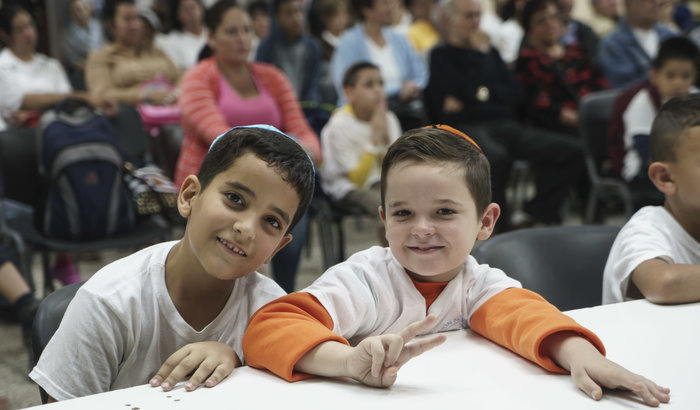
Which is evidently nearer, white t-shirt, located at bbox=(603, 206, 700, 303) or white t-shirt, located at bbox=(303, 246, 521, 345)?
white t-shirt, located at bbox=(303, 246, 521, 345)

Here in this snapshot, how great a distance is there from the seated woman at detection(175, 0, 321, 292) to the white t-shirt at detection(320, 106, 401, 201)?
1.04 feet

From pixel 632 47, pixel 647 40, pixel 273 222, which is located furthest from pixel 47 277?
pixel 647 40

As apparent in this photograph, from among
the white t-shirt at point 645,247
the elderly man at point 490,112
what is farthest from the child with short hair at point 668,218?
the elderly man at point 490,112

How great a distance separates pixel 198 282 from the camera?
3.75 ft

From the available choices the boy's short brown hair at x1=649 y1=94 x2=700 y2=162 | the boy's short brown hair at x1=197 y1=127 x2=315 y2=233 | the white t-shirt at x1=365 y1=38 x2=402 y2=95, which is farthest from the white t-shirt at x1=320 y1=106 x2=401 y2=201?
the boy's short brown hair at x1=197 y1=127 x2=315 y2=233

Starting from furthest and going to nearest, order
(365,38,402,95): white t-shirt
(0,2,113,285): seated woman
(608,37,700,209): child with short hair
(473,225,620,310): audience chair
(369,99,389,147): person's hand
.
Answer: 1. (365,38,402,95): white t-shirt
2. (0,2,113,285): seated woman
3. (369,99,389,147): person's hand
4. (608,37,700,209): child with short hair
5. (473,225,620,310): audience chair

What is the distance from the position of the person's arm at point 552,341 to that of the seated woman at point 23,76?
120 inches

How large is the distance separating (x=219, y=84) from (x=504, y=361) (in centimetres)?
204

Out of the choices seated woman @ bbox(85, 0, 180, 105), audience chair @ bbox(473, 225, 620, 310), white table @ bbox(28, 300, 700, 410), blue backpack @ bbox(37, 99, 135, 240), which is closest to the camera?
white table @ bbox(28, 300, 700, 410)

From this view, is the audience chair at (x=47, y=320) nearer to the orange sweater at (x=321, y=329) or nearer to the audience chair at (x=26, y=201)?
the orange sweater at (x=321, y=329)

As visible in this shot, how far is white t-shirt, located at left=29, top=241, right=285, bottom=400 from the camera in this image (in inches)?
41.4

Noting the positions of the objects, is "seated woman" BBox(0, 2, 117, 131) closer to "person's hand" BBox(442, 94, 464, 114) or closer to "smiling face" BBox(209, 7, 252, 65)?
"smiling face" BBox(209, 7, 252, 65)

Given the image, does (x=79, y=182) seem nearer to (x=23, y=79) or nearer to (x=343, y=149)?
(x=343, y=149)

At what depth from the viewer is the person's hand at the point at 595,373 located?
84 centimetres
